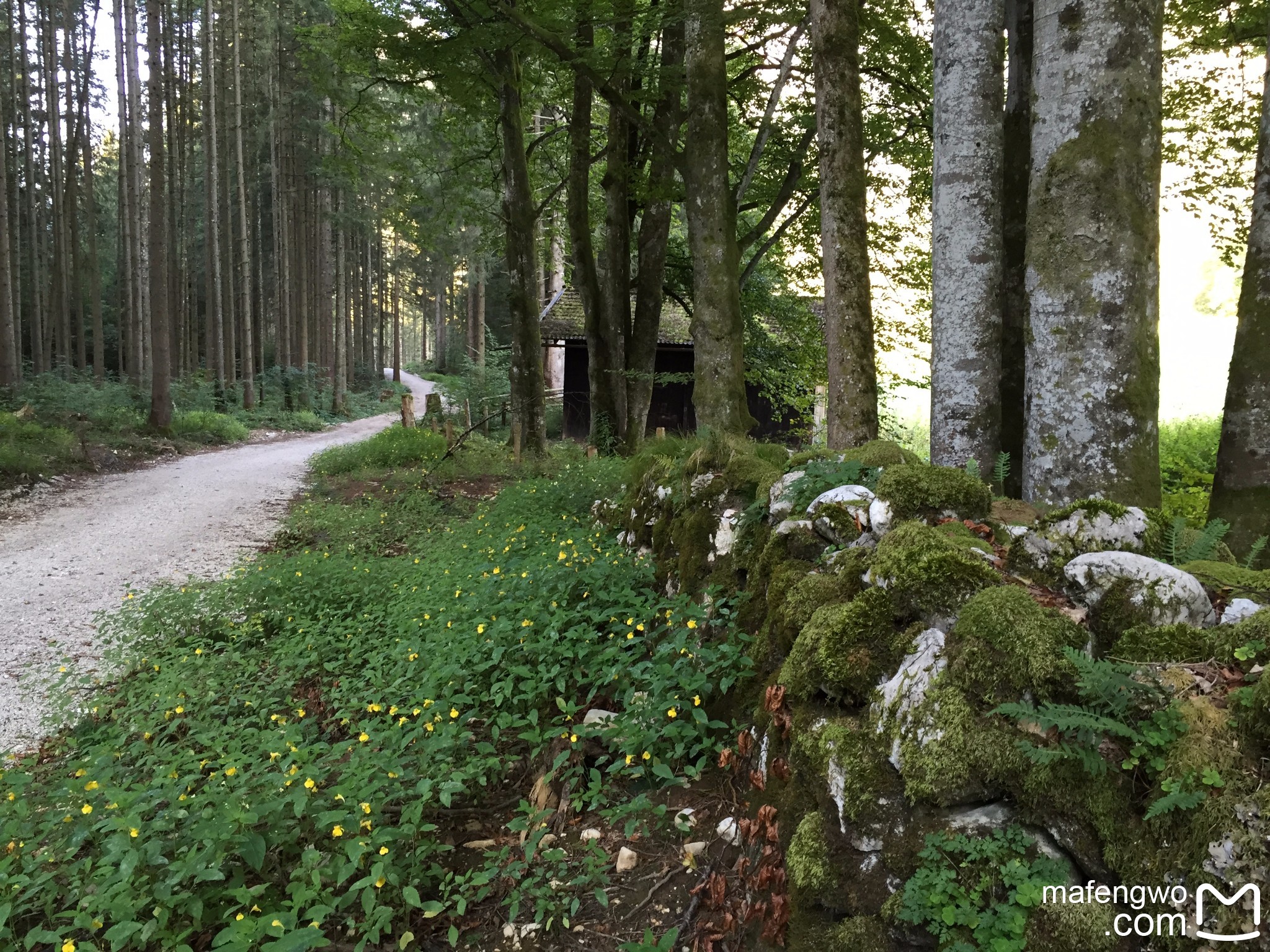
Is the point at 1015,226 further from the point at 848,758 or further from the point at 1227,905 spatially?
the point at 1227,905

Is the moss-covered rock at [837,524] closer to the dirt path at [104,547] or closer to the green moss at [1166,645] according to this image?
the green moss at [1166,645]

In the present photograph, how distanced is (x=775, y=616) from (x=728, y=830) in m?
0.97

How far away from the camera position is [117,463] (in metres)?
14.3

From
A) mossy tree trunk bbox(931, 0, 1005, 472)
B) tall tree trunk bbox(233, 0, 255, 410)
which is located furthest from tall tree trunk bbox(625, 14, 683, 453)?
tall tree trunk bbox(233, 0, 255, 410)

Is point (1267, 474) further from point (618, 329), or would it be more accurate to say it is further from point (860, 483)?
point (618, 329)

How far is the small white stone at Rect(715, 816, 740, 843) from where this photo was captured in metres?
3.02

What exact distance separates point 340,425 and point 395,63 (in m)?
17.8

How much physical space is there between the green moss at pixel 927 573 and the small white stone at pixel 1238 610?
2.06 ft

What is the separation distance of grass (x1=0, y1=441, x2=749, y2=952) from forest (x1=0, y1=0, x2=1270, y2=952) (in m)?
0.03

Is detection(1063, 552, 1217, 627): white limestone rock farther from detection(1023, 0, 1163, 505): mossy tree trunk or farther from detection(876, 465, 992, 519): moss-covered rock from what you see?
detection(1023, 0, 1163, 505): mossy tree trunk

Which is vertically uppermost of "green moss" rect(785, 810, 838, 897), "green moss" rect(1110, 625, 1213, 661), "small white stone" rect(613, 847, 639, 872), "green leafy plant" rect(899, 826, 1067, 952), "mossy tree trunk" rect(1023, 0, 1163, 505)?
"mossy tree trunk" rect(1023, 0, 1163, 505)

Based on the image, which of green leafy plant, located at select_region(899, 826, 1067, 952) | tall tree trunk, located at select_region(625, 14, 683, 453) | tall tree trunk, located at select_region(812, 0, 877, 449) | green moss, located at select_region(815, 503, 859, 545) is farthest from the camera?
tall tree trunk, located at select_region(625, 14, 683, 453)

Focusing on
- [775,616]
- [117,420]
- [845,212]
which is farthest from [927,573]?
[117,420]

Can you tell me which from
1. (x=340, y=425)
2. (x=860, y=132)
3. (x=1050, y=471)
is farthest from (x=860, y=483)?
(x=340, y=425)
